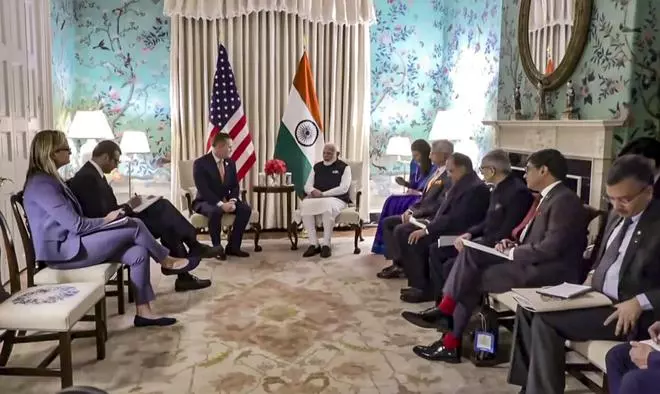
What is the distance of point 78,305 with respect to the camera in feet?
9.04

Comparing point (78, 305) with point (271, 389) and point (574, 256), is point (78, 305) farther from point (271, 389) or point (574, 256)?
point (574, 256)

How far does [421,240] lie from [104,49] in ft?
14.7

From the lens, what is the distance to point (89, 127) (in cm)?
582

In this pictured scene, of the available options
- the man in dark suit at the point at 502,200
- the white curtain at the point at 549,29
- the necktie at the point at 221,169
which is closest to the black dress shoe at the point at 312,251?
the necktie at the point at 221,169

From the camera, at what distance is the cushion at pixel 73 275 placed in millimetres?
3314

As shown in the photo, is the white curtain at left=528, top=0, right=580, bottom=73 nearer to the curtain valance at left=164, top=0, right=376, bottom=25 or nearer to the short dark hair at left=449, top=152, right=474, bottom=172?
the short dark hair at left=449, top=152, right=474, bottom=172

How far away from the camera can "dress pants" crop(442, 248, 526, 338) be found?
3156 mm

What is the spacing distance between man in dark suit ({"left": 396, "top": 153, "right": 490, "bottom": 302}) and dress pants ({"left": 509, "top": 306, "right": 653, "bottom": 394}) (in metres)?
1.55

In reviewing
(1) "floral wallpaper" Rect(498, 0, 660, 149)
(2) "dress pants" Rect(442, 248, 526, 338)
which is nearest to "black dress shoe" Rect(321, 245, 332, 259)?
(2) "dress pants" Rect(442, 248, 526, 338)

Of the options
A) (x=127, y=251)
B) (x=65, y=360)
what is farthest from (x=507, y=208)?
(x=65, y=360)

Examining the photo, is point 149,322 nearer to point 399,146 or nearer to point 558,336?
point 558,336

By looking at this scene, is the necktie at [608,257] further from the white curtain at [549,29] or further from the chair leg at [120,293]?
the chair leg at [120,293]

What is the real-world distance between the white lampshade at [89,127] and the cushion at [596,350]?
16.0 ft

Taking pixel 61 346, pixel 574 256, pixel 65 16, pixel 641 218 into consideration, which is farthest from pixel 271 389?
pixel 65 16
